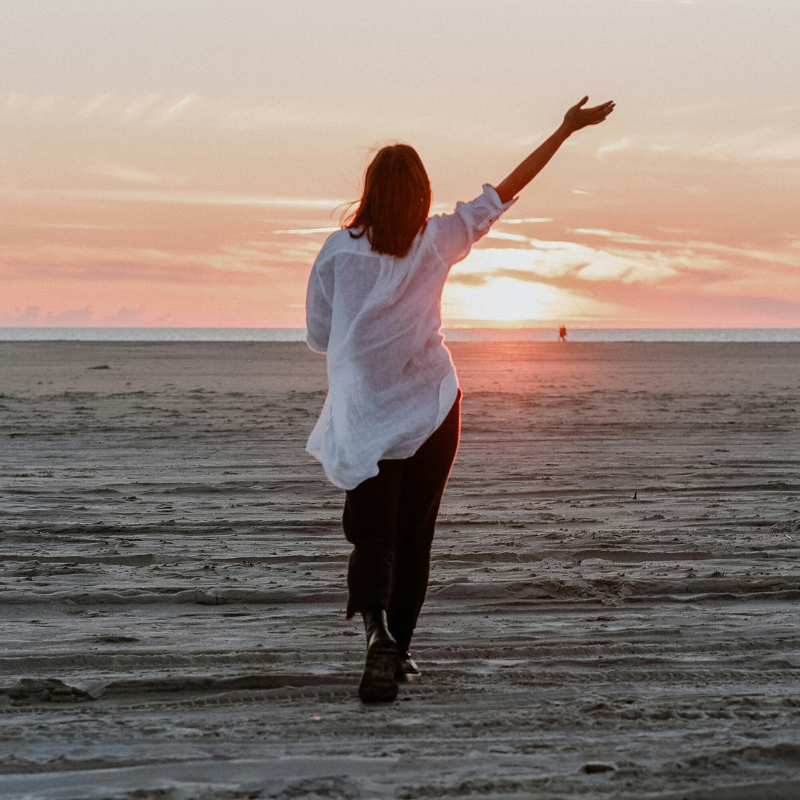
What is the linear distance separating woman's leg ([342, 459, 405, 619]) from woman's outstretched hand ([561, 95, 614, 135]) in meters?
1.31

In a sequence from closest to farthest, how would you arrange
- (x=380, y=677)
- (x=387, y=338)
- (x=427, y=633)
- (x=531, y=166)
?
(x=380, y=677) → (x=387, y=338) → (x=531, y=166) → (x=427, y=633)

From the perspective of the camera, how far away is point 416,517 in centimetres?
350

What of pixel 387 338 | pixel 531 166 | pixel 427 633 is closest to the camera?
pixel 387 338

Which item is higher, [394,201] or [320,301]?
[394,201]

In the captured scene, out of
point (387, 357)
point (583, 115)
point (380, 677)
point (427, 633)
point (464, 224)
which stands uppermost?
point (583, 115)

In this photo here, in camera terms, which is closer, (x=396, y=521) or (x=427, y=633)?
(x=396, y=521)

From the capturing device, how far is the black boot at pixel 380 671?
3193 mm

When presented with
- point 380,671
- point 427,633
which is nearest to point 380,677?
point 380,671

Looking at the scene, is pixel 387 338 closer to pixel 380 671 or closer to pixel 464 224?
pixel 464 224

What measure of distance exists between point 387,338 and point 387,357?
0.07 m

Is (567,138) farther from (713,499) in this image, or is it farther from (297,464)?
(297,464)

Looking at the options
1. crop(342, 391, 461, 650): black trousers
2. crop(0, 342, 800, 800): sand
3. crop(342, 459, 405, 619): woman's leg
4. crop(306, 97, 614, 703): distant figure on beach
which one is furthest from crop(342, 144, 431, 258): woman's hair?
crop(0, 342, 800, 800): sand

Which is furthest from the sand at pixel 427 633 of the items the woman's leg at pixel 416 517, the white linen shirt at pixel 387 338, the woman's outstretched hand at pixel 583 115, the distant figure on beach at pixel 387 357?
the woman's outstretched hand at pixel 583 115

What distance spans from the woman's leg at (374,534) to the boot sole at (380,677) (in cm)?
17
